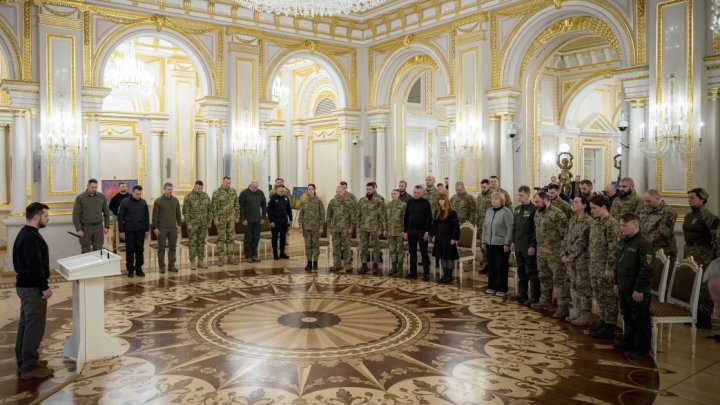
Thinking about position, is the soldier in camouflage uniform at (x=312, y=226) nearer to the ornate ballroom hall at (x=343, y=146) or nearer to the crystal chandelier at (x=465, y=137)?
the ornate ballroom hall at (x=343, y=146)

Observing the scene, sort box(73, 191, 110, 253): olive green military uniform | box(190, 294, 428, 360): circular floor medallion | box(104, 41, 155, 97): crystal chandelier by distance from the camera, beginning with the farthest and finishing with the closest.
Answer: box(104, 41, 155, 97): crystal chandelier → box(73, 191, 110, 253): olive green military uniform → box(190, 294, 428, 360): circular floor medallion

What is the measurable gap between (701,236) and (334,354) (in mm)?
4402

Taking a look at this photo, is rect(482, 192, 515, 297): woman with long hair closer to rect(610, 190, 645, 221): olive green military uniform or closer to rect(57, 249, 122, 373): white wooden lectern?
Result: rect(610, 190, 645, 221): olive green military uniform

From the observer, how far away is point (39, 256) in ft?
15.9

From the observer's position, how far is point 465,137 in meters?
11.7

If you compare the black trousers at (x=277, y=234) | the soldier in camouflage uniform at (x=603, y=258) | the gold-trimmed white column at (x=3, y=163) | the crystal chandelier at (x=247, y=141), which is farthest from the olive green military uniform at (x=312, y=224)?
the gold-trimmed white column at (x=3, y=163)

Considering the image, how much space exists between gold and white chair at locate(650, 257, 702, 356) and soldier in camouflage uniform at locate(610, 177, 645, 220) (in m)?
2.13

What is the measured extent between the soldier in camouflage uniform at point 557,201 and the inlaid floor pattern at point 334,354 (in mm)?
1433

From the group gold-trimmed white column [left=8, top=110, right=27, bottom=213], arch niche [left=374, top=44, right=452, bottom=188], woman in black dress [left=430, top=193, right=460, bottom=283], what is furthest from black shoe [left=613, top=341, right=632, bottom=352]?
gold-trimmed white column [left=8, top=110, right=27, bottom=213]

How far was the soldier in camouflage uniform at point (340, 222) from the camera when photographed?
9.95m

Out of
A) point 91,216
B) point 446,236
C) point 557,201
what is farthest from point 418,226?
point 91,216

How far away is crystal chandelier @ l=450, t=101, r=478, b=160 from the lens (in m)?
11.6

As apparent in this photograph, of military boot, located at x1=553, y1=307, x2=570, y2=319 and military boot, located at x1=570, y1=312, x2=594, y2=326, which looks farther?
military boot, located at x1=553, y1=307, x2=570, y2=319

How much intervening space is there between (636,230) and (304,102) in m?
14.1
